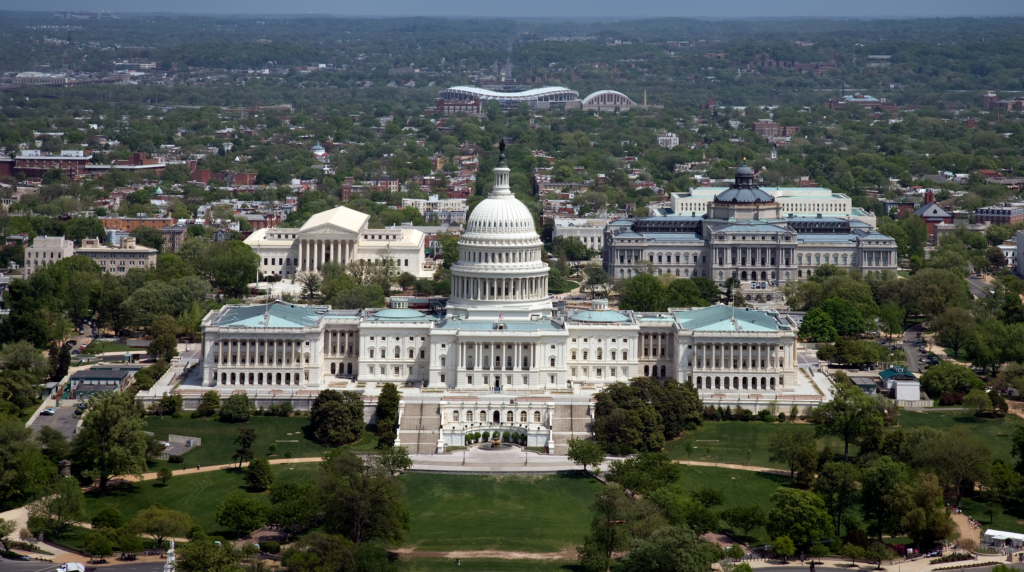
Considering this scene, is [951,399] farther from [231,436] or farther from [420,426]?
[231,436]

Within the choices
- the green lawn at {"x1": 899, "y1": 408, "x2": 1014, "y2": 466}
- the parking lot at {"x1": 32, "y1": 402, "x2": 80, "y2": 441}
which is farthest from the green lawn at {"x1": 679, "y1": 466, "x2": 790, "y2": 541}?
the parking lot at {"x1": 32, "y1": 402, "x2": 80, "y2": 441}

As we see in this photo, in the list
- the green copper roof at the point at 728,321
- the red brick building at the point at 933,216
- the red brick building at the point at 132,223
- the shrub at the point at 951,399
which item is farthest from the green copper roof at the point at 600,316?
the red brick building at the point at 933,216

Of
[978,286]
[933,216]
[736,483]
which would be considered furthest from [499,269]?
[933,216]

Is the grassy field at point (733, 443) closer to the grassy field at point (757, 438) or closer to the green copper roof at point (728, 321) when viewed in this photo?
the grassy field at point (757, 438)

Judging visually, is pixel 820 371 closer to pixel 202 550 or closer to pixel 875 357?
pixel 875 357

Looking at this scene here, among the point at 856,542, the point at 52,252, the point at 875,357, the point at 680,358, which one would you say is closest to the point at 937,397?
the point at 875,357

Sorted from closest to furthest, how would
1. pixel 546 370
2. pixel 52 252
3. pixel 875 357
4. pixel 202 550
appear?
pixel 202 550, pixel 546 370, pixel 875 357, pixel 52 252
